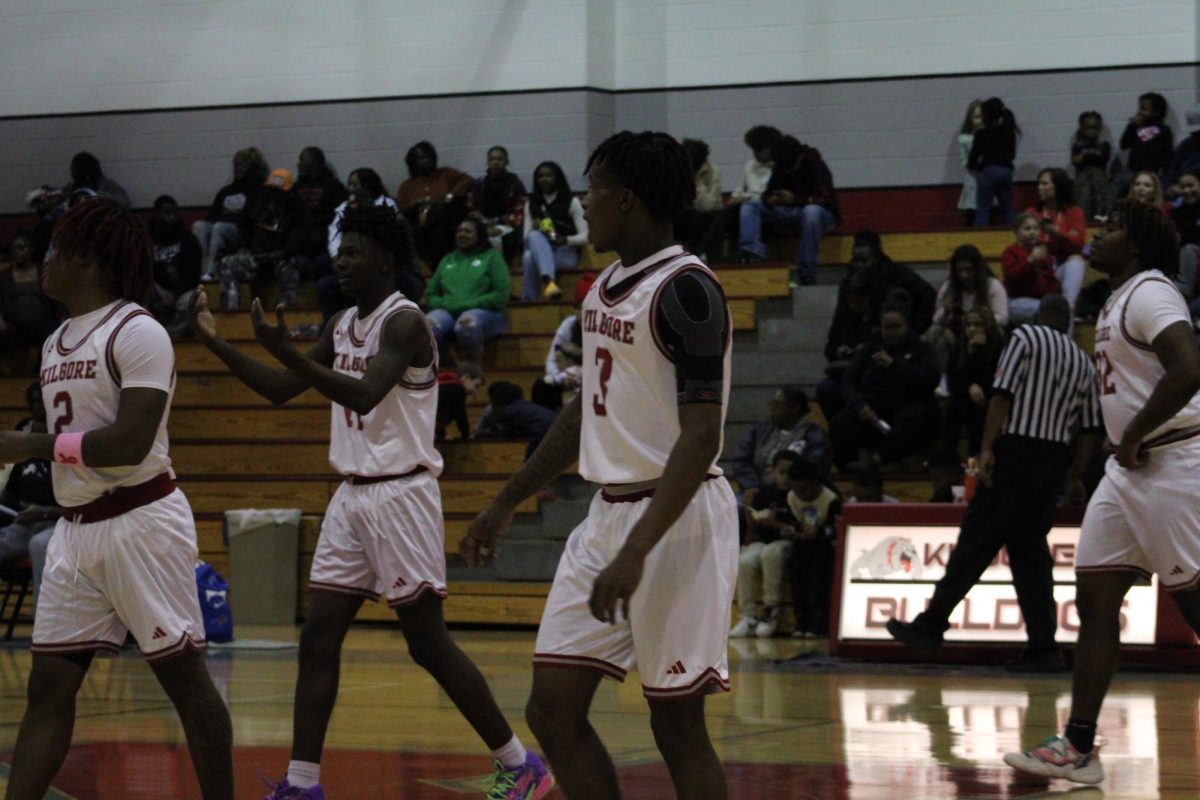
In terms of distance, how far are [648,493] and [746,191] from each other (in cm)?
1221

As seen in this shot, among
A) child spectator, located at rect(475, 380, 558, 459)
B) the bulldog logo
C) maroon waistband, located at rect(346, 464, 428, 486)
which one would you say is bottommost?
the bulldog logo

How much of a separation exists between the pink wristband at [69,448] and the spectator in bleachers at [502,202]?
1182cm

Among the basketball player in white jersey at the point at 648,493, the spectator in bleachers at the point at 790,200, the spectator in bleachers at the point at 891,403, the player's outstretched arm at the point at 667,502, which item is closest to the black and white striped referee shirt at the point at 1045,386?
the spectator in bleachers at the point at 891,403

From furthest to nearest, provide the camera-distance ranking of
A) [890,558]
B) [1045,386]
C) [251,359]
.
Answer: [890,558] → [1045,386] → [251,359]

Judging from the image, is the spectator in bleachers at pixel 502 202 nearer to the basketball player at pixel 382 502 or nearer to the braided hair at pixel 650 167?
the basketball player at pixel 382 502

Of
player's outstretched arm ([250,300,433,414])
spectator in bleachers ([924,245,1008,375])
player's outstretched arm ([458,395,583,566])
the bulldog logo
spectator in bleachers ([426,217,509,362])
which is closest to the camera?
player's outstretched arm ([458,395,583,566])

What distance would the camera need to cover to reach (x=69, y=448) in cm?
460

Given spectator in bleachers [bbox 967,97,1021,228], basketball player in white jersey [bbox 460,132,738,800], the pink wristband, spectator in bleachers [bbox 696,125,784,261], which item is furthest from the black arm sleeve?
spectator in bleachers [bbox 967,97,1021,228]

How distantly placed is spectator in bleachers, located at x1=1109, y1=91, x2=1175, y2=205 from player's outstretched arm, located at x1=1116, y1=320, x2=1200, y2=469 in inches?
363

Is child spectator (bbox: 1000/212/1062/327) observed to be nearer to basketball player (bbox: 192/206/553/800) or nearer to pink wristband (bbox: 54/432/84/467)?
basketball player (bbox: 192/206/553/800)

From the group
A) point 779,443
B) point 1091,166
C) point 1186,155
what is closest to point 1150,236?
point 779,443

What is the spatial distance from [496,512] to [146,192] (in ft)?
51.6

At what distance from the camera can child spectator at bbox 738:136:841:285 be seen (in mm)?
15484

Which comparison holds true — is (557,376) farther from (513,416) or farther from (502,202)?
(502,202)
